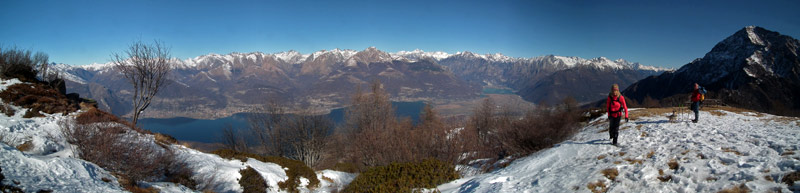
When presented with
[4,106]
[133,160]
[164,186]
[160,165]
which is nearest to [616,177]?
[164,186]

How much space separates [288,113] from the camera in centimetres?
3872

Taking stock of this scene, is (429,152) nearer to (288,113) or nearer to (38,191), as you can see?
(38,191)

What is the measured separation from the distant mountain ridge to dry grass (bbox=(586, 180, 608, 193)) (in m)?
126

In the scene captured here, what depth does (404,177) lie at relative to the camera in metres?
9.35

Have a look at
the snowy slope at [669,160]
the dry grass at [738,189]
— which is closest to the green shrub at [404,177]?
the snowy slope at [669,160]

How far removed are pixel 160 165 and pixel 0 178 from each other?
18.4 ft

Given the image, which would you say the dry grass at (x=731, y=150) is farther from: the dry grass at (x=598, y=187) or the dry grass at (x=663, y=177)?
the dry grass at (x=598, y=187)

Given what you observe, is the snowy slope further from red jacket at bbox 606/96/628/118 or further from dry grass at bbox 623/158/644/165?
red jacket at bbox 606/96/628/118

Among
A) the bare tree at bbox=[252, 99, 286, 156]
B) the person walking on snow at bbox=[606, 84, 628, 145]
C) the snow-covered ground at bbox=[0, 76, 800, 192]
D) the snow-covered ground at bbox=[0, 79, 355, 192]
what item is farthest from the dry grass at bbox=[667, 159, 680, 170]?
the bare tree at bbox=[252, 99, 286, 156]

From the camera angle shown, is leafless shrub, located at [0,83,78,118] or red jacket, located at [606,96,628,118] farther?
leafless shrub, located at [0,83,78,118]

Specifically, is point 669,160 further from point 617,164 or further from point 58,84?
point 58,84

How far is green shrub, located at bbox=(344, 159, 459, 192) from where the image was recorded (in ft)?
28.8

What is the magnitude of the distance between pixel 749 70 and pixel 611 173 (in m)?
174

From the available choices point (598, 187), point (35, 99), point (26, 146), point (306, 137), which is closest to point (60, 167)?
point (26, 146)
